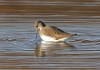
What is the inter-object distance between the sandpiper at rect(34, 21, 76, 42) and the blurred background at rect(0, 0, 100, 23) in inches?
61.8

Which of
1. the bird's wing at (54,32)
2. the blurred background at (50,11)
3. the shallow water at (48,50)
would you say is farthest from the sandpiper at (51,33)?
the blurred background at (50,11)

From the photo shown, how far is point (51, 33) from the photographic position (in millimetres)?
12773

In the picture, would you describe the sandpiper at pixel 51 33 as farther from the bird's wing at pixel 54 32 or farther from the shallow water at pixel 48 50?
the shallow water at pixel 48 50

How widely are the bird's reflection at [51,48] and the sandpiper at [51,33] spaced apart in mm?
183

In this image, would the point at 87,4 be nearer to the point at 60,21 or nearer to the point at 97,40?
the point at 60,21

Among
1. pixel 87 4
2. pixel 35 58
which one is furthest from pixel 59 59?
pixel 87 4

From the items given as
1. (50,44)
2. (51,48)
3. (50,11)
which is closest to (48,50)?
(51,48)

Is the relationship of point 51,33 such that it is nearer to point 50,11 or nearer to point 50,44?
point 50,44

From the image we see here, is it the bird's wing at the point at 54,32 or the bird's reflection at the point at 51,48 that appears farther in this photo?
the bird's wing at the point at 54,32

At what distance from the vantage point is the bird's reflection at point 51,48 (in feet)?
36.8

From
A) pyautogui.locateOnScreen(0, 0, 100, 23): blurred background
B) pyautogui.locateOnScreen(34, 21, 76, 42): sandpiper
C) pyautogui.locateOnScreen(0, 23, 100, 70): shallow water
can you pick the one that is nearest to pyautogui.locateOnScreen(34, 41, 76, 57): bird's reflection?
pyautogui.locateOnScreen(0, 23, 100, 70): shallow water

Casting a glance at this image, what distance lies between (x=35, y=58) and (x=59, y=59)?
399mm

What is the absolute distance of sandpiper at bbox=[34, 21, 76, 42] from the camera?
41.0 feet

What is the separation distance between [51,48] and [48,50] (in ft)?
0.65
